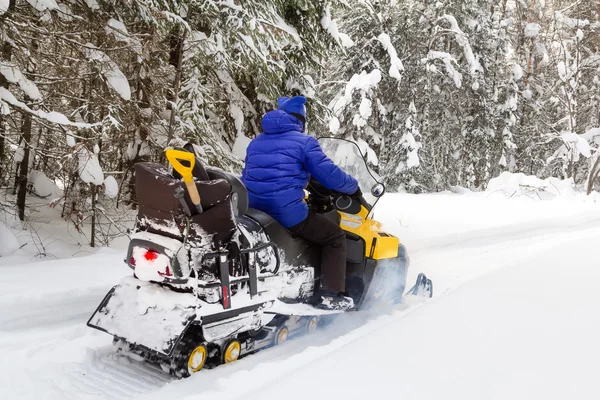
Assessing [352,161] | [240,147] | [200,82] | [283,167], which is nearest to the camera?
[283,167]

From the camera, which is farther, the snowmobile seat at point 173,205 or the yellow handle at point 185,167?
the snowmobile seat at point 173,205

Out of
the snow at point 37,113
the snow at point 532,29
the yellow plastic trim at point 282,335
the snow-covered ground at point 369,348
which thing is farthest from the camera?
the snow at point 532,29

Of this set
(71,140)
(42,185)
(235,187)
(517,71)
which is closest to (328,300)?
(235,187)

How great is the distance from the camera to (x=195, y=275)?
9.43 feet

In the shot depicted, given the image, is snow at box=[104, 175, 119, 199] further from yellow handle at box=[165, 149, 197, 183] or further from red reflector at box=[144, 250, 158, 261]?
yellow handle at box=[165, 149, 197, 183]

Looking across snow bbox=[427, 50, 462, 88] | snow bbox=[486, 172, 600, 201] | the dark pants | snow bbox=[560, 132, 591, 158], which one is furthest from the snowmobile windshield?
snow bbox=[560, 132, 591, 158]

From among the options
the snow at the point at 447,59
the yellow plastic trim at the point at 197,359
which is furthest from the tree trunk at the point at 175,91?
the snow at the point at 447,59

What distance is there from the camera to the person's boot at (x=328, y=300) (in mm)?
3979

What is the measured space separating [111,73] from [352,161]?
3.22 meters

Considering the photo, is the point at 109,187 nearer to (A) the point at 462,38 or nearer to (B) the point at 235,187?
(B) the point at 235,187

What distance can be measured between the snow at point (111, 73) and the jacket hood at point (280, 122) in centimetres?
280

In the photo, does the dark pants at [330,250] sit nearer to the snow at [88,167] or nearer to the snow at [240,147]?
the snow at [88,167]

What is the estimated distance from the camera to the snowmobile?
9.12ft

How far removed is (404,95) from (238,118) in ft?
33.3
